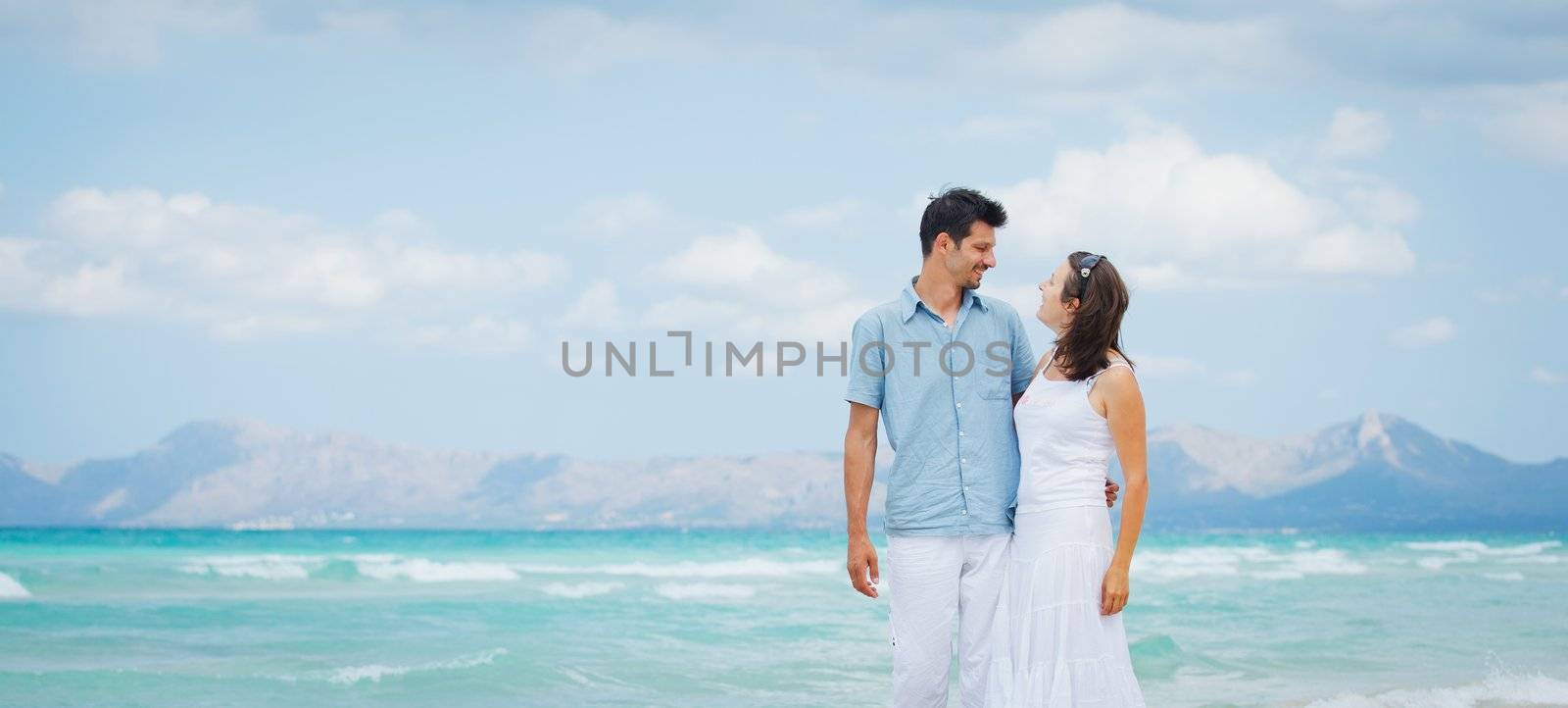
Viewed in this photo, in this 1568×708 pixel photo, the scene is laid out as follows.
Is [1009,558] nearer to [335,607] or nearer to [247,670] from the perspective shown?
[247,670]

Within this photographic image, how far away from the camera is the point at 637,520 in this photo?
83.0m

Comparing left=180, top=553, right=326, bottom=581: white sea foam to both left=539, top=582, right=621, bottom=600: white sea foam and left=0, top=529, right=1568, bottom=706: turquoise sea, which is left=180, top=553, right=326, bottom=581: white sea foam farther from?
left=539, top=582, right=621, bottom=600: white sea foam

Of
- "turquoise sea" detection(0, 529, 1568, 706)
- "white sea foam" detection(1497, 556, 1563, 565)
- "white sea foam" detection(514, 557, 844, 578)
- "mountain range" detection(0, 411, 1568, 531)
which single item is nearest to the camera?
"turquoise sea" detection(0, 529, 1568, 706)

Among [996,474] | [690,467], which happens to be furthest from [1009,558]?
[690,467]

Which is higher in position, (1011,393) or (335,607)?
(1011,393)

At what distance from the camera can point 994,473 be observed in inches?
160

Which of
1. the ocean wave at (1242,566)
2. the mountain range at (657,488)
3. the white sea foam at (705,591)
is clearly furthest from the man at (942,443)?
the mountain range at (657,488)

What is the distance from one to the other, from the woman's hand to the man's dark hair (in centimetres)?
107

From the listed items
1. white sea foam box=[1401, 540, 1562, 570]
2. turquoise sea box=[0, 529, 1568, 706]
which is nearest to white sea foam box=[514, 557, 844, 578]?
turquoise sea box=[0, 529, 1568, 706]

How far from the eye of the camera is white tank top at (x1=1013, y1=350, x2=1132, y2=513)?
3836 millimetres

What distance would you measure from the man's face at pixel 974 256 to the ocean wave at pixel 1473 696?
16.1 feet

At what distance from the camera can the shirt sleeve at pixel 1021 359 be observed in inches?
165

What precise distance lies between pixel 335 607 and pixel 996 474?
12.7m

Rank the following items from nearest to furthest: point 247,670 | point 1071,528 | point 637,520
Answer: point 1071,528, point 247,670, point 637,520
